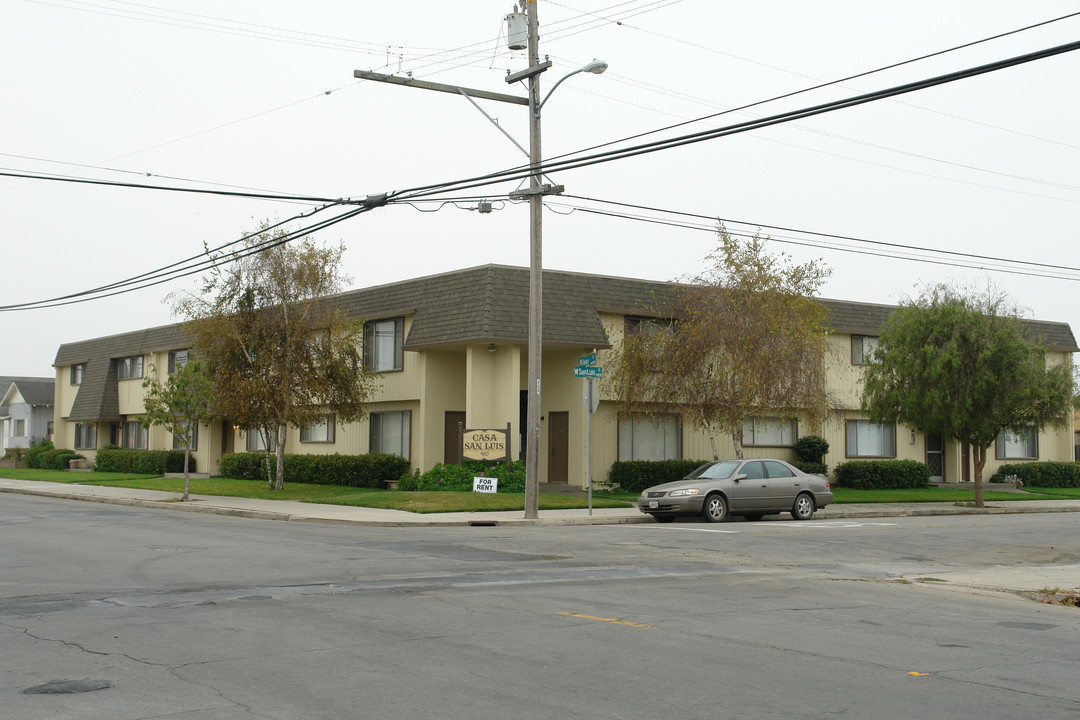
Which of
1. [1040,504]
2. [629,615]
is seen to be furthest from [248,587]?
[1040,504]

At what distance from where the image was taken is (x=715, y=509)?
2370 cm

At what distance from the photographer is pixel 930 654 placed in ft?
28.9

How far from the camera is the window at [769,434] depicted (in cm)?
3581

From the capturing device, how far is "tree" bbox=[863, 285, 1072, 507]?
2989cm

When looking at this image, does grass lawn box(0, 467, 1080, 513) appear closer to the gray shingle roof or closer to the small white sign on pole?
the small white sign on pole

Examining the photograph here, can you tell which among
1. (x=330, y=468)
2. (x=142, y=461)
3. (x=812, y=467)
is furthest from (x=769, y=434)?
(x=142, y=461)

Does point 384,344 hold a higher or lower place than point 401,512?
higher

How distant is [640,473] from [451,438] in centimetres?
601

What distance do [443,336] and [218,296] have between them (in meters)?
6.78

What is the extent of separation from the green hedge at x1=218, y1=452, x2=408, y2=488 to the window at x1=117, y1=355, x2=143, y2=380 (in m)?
12.1

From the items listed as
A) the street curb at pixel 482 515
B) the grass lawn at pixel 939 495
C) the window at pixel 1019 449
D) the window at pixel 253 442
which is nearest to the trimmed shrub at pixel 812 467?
the grass lawn at pixel 939 495

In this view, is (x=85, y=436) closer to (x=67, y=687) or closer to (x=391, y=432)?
(x=391, y=432)

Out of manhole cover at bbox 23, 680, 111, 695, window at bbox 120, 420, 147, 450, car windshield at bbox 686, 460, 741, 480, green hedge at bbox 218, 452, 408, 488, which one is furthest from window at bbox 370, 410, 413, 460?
manhole cover at bbox 23, 680, 111, 695

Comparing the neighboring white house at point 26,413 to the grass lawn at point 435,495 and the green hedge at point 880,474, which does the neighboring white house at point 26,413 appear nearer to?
the grass lawn at point 435,495
